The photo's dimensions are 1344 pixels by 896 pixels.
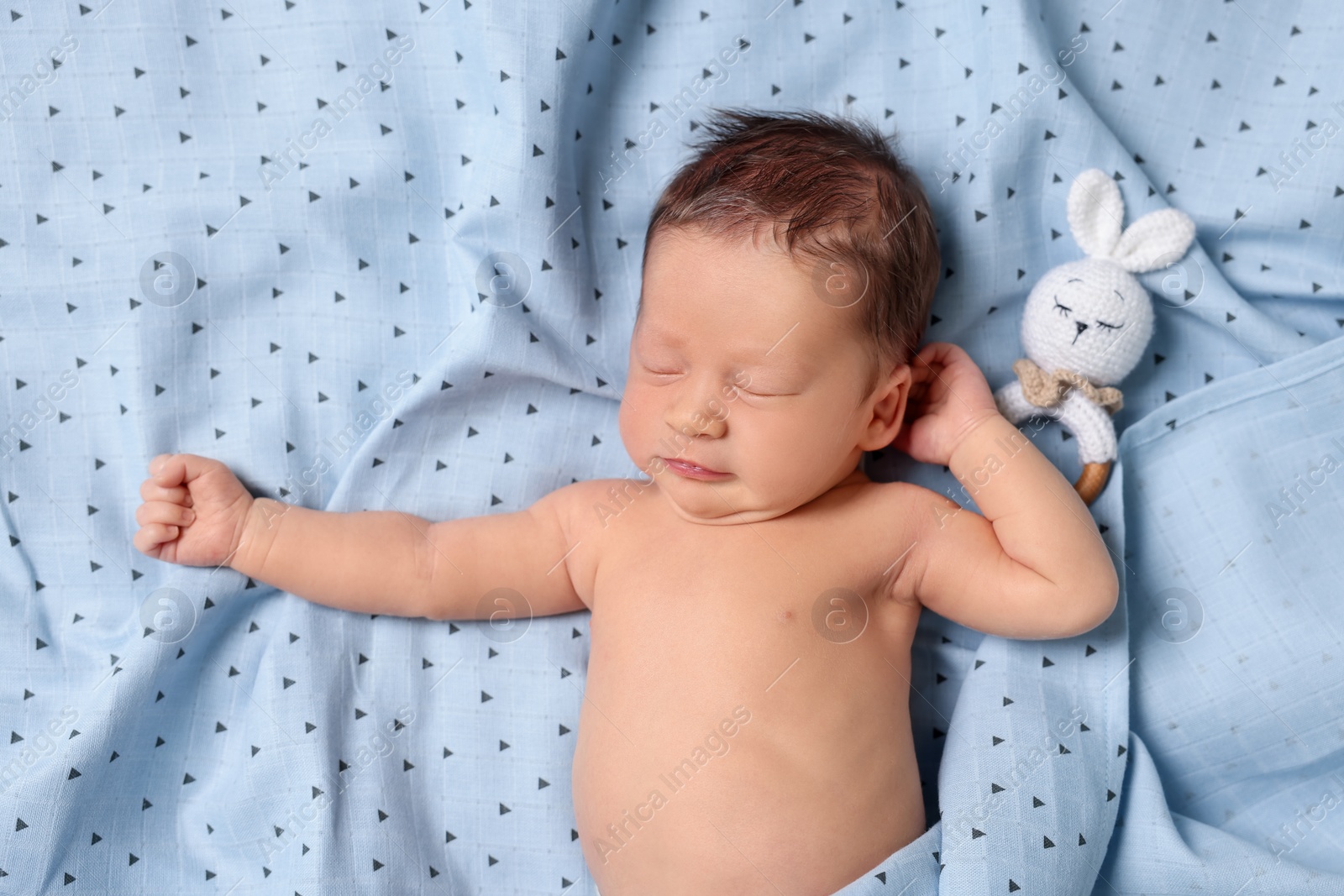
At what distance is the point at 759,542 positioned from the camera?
1.84 meters

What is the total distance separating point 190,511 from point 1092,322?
5.59ft

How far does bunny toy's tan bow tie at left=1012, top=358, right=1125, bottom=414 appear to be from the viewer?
1902 mm

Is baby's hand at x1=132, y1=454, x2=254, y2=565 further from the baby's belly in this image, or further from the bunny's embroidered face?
the bunny's embroidered face

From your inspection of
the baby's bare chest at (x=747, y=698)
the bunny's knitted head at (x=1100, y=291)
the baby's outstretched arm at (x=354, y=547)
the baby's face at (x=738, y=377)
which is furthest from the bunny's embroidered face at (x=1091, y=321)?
the baby's outstretched arm at (x=354, y=547)

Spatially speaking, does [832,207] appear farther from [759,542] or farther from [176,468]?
[176,468]

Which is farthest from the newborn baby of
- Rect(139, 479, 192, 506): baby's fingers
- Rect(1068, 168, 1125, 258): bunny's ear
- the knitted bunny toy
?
Rect(1068, 168, 1125, 258): bunny's ear

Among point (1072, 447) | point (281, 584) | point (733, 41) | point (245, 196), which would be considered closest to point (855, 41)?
point (733, 41)

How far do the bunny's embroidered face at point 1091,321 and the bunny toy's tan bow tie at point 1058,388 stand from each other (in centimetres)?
2

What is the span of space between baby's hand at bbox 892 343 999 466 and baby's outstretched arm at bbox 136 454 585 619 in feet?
2.28

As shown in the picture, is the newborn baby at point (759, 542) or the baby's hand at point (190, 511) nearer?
the newborn baby at point (759, 542)

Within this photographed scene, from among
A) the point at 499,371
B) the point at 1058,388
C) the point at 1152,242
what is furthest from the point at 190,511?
the point at 1152,242

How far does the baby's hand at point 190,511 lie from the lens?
1896 millimetres

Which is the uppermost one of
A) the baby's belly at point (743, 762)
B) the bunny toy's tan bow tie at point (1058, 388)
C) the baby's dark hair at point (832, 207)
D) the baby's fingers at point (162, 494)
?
the baby's dark hair at point (832, 207)

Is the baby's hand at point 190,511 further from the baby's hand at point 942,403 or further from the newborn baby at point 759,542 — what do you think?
the baby's hand at point 942,403
